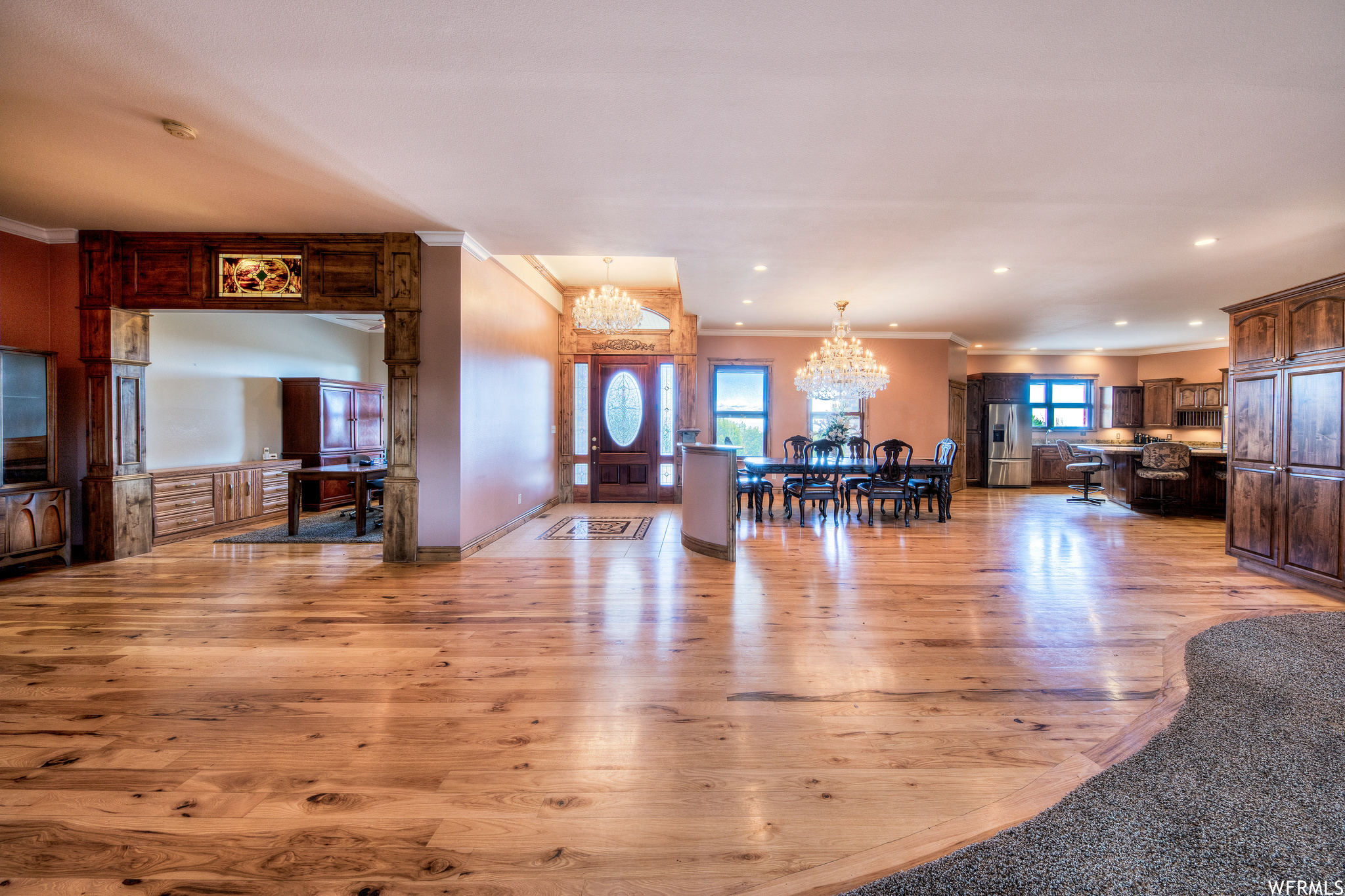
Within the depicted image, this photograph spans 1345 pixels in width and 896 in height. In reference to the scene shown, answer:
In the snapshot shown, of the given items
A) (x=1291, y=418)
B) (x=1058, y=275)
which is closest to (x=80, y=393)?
(x=1058, y=275)

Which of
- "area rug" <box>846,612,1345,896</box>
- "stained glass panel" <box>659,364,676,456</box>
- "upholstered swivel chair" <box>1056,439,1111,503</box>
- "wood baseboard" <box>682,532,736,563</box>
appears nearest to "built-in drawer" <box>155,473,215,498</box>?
"wood baseboard" <box>682,532,736,563</box>

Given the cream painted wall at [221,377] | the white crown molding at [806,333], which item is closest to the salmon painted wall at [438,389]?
the cream painted wall at [221,377]

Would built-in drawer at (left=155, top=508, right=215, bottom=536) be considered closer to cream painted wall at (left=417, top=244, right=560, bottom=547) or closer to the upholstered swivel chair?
cream painted wall at (left=417, top=244, right=560, bottom=547)

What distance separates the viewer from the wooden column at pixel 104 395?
4.89 meters

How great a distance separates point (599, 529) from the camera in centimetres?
643

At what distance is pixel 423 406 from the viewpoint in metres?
4.91

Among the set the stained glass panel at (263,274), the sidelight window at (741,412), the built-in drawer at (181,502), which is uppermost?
the stained glass panel at (263,274)

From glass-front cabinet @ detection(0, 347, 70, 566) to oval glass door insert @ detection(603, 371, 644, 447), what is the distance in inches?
229

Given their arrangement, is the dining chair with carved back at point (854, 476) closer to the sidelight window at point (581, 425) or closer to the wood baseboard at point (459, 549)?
the sidelight window at point (581, 425)

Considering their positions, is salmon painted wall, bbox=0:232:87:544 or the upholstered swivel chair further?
the upholstered swivel chair

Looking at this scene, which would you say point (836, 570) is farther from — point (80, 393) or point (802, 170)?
point (80, 393)

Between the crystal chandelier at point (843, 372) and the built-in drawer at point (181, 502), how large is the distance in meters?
7.62

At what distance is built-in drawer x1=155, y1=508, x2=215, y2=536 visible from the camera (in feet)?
18.2

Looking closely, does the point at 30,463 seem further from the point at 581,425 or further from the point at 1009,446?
the point at 1009,446
